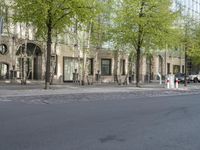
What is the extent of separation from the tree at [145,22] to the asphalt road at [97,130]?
62.9 feet

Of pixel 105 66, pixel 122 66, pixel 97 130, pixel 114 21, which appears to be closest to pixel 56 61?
pixel 105 66

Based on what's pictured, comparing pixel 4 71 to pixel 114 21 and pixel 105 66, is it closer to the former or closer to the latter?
pixel 114 21

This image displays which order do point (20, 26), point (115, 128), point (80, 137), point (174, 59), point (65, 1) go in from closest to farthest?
point (80, 137) → point (115, 128) → point (65, 1) → point (20, 26) → point (174, 59)

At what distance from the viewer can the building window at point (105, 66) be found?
49909 millimetres

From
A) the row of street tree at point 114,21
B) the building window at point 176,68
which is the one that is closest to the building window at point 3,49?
the row of street tree at point 114,21

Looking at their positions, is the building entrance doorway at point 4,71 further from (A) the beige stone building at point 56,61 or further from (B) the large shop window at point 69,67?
(B) the large shop window at point 69,67

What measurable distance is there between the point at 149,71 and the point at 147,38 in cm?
2520

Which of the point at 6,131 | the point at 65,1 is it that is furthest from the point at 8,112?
the point at 65,1

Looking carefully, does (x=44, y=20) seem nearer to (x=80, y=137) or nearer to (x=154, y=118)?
(x=154, y=118)

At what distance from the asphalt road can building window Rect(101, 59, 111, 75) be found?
115ft

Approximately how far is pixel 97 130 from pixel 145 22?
23.2 m

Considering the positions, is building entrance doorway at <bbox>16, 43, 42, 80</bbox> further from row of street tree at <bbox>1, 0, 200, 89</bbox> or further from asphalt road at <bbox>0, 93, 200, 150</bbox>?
asphalt road at <bbox>0, 93, 200, 150</bbox>

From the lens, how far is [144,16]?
111 ft

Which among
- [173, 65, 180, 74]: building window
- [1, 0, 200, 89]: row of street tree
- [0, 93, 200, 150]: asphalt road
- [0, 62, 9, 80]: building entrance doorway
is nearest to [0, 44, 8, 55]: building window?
[0, 62, 9, 80]: building entrance doorway
